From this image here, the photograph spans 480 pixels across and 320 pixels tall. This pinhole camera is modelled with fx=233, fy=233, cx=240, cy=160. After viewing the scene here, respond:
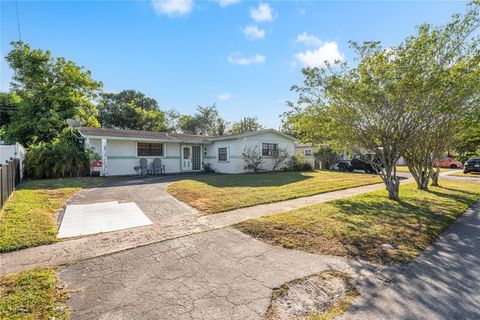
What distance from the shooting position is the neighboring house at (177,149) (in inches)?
595

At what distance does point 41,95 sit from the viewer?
65.4 ft

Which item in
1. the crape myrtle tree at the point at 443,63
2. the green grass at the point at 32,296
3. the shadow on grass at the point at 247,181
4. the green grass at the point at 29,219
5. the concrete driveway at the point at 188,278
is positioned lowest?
the concrete driveway at the point at 188,278

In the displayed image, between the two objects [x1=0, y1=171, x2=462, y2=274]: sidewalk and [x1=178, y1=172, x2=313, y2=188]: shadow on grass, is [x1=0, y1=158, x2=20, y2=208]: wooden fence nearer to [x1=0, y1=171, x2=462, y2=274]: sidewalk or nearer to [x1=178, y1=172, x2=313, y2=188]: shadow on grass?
[x1=0, y1=171, x2=462, y2=274]: sidewalk

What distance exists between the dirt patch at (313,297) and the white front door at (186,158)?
53.3 feet

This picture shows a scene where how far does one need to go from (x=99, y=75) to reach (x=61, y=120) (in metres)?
7.15

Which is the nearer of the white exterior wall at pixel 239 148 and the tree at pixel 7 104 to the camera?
the white exterior wall at pixel 239 148

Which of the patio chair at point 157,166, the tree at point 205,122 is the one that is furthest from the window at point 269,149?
the tree at point 205,122

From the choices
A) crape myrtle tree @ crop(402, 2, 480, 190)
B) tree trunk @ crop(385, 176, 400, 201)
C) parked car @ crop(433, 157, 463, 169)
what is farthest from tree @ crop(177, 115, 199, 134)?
crape myrtle tree @ crop(402, 2, 480, 190)

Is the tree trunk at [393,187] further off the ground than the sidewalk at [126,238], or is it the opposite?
the tree trunk at [393,187]

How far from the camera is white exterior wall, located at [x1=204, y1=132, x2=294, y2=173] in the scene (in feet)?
57.2

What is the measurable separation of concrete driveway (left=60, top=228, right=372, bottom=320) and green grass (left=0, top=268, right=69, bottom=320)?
124mm

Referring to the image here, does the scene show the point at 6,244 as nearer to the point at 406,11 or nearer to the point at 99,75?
the point at 406,11

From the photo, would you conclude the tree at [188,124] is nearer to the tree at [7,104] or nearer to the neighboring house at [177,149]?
the tree at [7,104]

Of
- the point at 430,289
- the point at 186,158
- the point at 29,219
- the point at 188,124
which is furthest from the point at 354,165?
the point at 188,124
